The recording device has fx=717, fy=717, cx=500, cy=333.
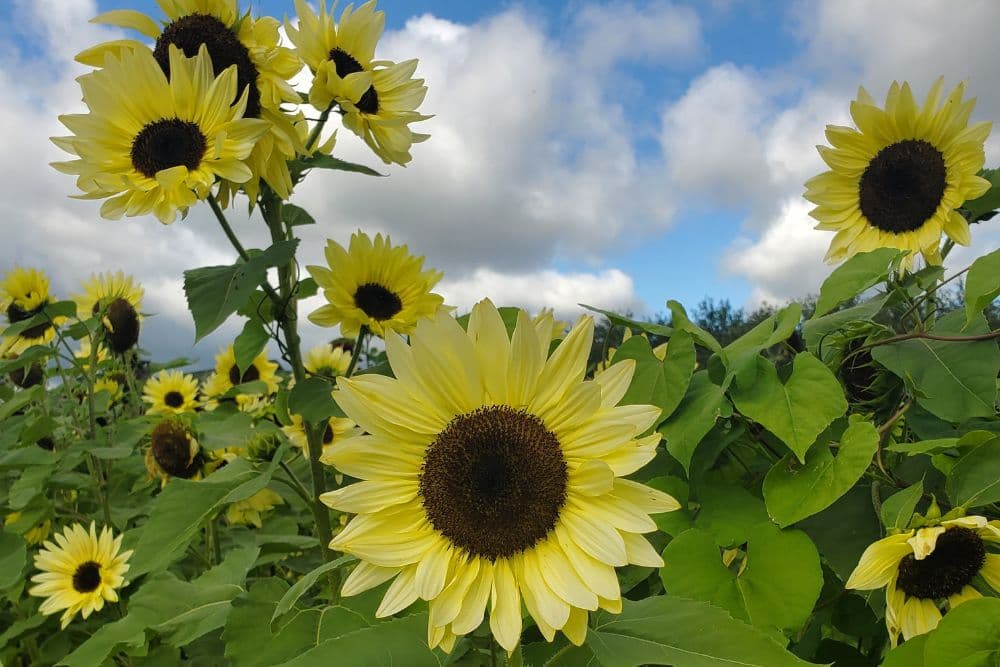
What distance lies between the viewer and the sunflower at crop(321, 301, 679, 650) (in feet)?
2.46

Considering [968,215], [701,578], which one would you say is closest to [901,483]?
[701,578]

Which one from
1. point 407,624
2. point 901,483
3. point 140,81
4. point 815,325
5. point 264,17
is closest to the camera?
point 407,624

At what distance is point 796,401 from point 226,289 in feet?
3.13

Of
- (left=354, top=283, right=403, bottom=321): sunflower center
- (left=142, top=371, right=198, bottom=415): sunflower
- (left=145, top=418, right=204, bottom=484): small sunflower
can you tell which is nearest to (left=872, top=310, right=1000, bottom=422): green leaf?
(left=354, top=283, right=403, bottom=321): sunflower center

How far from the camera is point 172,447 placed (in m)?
2.35

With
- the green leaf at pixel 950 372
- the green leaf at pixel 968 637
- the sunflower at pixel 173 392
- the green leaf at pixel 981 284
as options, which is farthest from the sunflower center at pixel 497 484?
the sunflower at pixel 173 392

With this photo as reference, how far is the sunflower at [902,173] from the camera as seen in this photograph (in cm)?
163

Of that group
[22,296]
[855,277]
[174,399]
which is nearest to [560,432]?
[855,277]

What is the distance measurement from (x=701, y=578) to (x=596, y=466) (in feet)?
0.98

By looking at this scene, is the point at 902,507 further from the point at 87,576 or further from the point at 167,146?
the point at 87,576

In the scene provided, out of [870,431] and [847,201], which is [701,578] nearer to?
[870,431]

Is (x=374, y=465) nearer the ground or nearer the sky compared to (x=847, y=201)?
nearer the ground

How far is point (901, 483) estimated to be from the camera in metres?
1.05

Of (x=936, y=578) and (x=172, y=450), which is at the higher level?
(x=172, y=450)
